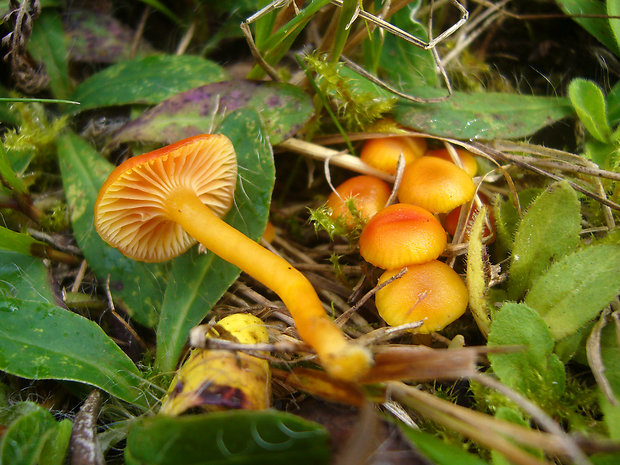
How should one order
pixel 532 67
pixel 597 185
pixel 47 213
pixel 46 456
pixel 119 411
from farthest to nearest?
pixel 532 67 < pixel 47 213 < pixel 597 185 < pixel 119 411 < pixel 46 456

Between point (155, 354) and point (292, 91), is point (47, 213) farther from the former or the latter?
point (292, 91)

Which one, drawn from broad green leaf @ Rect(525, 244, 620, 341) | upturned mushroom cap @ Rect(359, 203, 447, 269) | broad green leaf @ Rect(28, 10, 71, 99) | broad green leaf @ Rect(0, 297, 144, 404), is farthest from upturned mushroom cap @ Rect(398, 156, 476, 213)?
broad green leaf @ Rect(28, 10, 71, 99)

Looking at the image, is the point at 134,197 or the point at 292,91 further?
the point at 292,91

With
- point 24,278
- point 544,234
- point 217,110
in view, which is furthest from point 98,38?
point 544,234

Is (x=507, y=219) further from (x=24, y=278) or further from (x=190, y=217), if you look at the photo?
(x=24, y=278)

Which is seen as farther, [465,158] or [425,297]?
[465,158]

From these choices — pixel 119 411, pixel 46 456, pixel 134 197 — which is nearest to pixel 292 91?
pixel 134 197

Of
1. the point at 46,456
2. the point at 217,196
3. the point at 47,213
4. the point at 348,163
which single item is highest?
the point at 348,163
